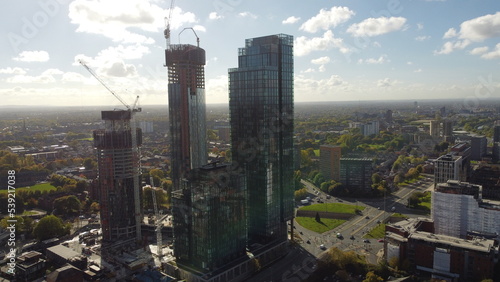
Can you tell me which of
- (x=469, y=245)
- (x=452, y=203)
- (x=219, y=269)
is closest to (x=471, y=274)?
(x=469, y=245)

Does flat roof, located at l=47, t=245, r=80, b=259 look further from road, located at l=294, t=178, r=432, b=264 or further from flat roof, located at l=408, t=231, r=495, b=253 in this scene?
flat roof, located at l=408, t=231, r=495, b=253

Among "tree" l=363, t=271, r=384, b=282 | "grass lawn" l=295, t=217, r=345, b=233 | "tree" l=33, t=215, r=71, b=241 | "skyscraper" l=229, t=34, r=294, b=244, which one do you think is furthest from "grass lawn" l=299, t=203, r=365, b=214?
"tree" l=33, t=215, r=71, b=241

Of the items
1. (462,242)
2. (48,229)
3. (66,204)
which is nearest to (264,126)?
(462,242)

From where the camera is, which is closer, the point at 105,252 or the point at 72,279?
the point at 72,279

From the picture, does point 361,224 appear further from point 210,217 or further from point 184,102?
point 184,102

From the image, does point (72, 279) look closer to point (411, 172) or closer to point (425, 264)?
point (425, 264)

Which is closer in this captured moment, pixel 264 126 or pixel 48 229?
pixel 264 126
